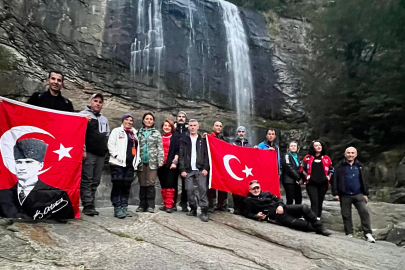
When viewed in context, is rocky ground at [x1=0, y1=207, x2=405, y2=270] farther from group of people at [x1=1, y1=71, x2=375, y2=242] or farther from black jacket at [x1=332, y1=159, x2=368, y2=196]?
black jacket at [x1=332, y1=159, x2=368, y2=196]

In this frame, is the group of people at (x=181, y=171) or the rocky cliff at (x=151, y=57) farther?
the rocky cliff at (x=151, y=57)

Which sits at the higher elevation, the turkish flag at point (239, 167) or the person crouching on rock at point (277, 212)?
the turkish flag at point (239, 167)

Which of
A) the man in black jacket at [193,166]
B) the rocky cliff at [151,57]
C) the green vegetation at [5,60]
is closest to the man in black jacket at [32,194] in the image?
the man in black jacket at [193,166]

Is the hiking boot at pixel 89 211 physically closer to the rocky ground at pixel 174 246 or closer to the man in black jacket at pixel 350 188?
the rocky ground at pixel 174 246

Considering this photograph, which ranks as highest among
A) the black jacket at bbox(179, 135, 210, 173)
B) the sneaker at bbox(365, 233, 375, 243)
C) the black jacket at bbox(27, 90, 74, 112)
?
the black jacket at bbox(27, 90, 74, 112)

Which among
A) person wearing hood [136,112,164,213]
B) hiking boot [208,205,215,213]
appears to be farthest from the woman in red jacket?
person wearing hood [136,112,164,213]

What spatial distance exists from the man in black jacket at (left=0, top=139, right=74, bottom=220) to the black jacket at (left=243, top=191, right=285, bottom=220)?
2866 mm

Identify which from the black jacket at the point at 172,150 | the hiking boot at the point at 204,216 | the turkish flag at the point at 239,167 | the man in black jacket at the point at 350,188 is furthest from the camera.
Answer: the man in black jacket at the point at 350,188

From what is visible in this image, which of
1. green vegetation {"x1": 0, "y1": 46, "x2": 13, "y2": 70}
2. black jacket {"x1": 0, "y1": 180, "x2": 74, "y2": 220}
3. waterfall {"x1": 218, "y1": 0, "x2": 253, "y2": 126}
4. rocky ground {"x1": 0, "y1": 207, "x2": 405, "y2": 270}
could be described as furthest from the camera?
waterfall {"x1": 218, "y1": 0, "x2": 253, "y2": 126}

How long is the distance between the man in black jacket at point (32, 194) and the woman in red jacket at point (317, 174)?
412 cm

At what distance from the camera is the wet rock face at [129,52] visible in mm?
14117

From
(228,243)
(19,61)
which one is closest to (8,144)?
(228,243)

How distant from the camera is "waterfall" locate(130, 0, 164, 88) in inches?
637

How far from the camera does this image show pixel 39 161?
181 inches
